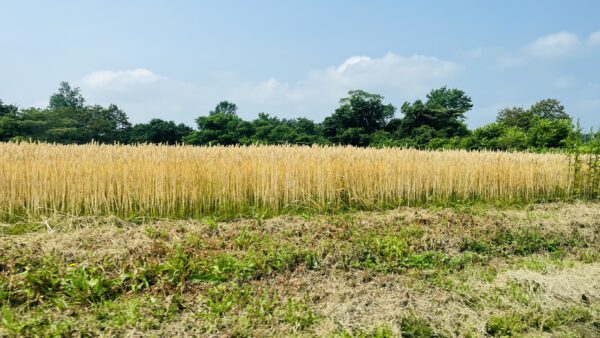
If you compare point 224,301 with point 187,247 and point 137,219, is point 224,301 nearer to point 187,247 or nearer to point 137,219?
point 187,247

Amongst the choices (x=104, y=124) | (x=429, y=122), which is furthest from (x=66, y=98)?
(x=429, y=122)

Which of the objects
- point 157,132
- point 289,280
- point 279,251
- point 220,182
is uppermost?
point 157,132

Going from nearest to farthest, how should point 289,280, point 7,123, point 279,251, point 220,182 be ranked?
point 289,280, point 279,251, point 220,182, point 7,123

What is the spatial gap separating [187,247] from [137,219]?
5.91 ft

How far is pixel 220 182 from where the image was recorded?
721 cm

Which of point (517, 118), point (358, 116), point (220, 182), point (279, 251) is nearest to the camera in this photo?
point (279, 251)

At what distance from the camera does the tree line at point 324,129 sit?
26.7 m

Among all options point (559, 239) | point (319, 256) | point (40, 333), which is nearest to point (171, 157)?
point (319, 256)

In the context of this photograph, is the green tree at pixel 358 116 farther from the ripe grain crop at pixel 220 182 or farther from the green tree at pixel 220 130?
the ripe grain crop at pixel 220 182

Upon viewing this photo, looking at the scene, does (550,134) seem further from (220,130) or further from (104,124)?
(104,124)

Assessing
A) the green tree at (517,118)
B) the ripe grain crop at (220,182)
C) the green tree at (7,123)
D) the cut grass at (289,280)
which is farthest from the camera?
the green tree at (517,118)

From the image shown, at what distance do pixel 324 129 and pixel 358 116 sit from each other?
282 centimetres

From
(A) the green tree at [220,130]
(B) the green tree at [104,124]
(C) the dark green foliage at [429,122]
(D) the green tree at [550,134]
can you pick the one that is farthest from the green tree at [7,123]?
(D) the green tree at [550,134]

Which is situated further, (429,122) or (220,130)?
(220,130)
